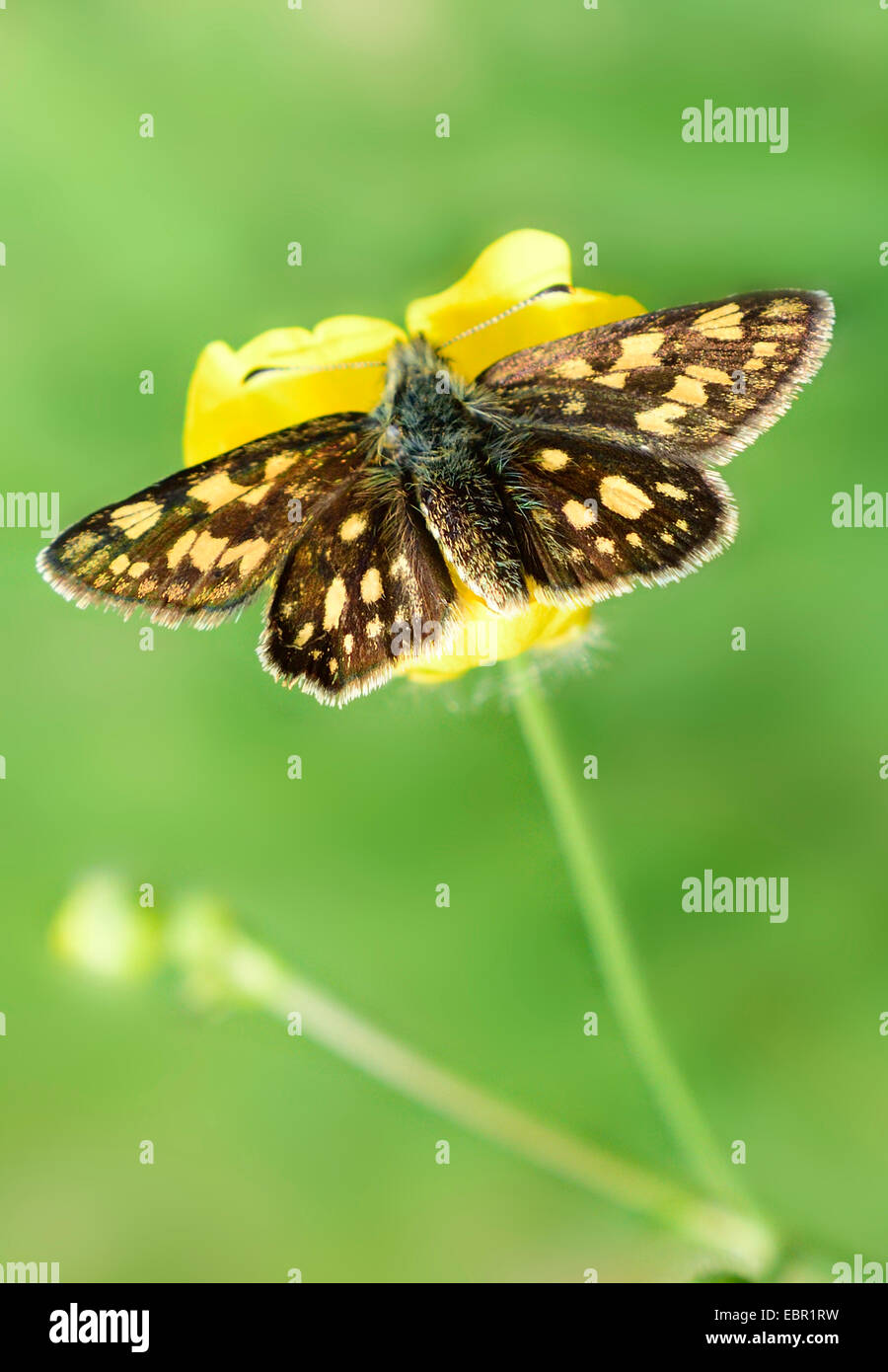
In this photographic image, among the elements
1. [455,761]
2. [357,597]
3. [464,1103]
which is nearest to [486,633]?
[357,597]

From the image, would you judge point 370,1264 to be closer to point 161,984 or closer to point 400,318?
point 161,984

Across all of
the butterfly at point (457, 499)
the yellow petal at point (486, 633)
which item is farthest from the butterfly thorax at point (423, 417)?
the yellow petal at point (486, 633)

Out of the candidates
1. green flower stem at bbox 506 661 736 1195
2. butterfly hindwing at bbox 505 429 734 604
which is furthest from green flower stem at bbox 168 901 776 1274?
butterfly hindwing at bbox 505 429 734 604

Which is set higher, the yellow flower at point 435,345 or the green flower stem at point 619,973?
the yellow flower at point 435,345

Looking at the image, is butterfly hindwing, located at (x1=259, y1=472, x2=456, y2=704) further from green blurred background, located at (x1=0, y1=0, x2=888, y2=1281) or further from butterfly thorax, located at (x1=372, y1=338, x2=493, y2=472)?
green blurred background, located at (x1=0, y1=0, x2=888, y2=1281)

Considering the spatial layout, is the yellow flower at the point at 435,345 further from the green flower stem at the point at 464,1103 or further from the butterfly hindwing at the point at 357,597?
the green flower stem at the point at 464,1103

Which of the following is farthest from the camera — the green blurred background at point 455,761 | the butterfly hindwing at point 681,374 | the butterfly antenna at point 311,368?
the green blurred background at point 455,761
